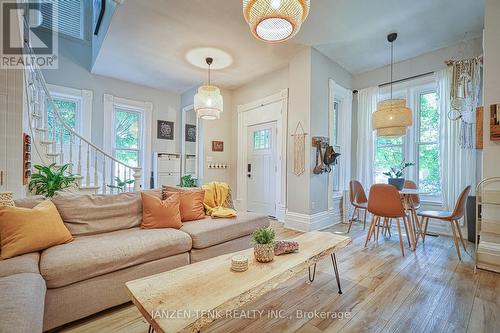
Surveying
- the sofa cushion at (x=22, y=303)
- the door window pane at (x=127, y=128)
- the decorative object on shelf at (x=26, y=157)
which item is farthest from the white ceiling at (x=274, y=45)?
the sofa cushion at (x=22, y=303)

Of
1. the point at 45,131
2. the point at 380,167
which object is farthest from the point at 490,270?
the point at 45,131

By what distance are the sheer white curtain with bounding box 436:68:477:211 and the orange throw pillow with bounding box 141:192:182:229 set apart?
4022mm

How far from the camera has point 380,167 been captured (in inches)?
179

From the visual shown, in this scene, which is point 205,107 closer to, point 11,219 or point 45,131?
point 45,131

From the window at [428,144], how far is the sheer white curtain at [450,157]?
0.18m

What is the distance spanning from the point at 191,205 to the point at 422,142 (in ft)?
13.3

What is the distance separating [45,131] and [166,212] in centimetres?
238

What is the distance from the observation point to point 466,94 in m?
3.43

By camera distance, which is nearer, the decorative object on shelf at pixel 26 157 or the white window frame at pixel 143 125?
the decorative object on shelf at pixel 26 157

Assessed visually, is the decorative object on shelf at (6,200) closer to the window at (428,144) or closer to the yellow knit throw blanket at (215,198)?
the yellow knit throw blanket at (215,198)

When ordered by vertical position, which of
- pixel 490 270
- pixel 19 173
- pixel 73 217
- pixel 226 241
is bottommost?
pixel 490 270

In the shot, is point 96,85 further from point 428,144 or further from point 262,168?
point 428,144

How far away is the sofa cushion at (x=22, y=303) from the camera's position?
0.94m

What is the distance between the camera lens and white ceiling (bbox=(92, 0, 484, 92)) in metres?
2.94
